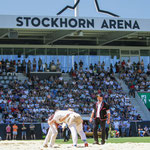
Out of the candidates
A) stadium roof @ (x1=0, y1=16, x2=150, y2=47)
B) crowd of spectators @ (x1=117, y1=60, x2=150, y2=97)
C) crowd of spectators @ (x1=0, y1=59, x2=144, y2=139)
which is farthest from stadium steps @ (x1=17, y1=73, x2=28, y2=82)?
crowd of spectators @ (x1=117, y1=60, x2=150, y2=97)

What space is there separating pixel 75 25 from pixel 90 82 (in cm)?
589

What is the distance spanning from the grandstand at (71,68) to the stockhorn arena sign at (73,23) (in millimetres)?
79

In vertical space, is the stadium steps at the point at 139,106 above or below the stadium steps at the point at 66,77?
below

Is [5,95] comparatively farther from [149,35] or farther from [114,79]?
[149,35]

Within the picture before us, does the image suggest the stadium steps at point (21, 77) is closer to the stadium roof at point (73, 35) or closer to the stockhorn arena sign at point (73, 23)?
the stadium roof at point (73, 35)

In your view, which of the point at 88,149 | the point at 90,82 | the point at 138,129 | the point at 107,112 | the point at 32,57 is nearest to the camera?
the point at 88,149

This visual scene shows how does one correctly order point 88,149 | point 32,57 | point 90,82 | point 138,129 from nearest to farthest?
point 88,149 → point 138,129 → point 90,82 → point 32,57

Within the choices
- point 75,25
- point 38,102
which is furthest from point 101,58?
point 38,102

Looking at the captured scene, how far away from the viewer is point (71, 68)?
40625mm

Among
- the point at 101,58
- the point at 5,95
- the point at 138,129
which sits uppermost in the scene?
the point at 101,58

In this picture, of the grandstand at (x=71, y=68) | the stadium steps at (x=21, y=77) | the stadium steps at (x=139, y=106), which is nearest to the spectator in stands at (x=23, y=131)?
the grandstand at (x=71, y=68)

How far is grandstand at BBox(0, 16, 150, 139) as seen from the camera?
32.3m

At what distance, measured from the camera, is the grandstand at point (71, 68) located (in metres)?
32.3

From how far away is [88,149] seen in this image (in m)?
12.5
